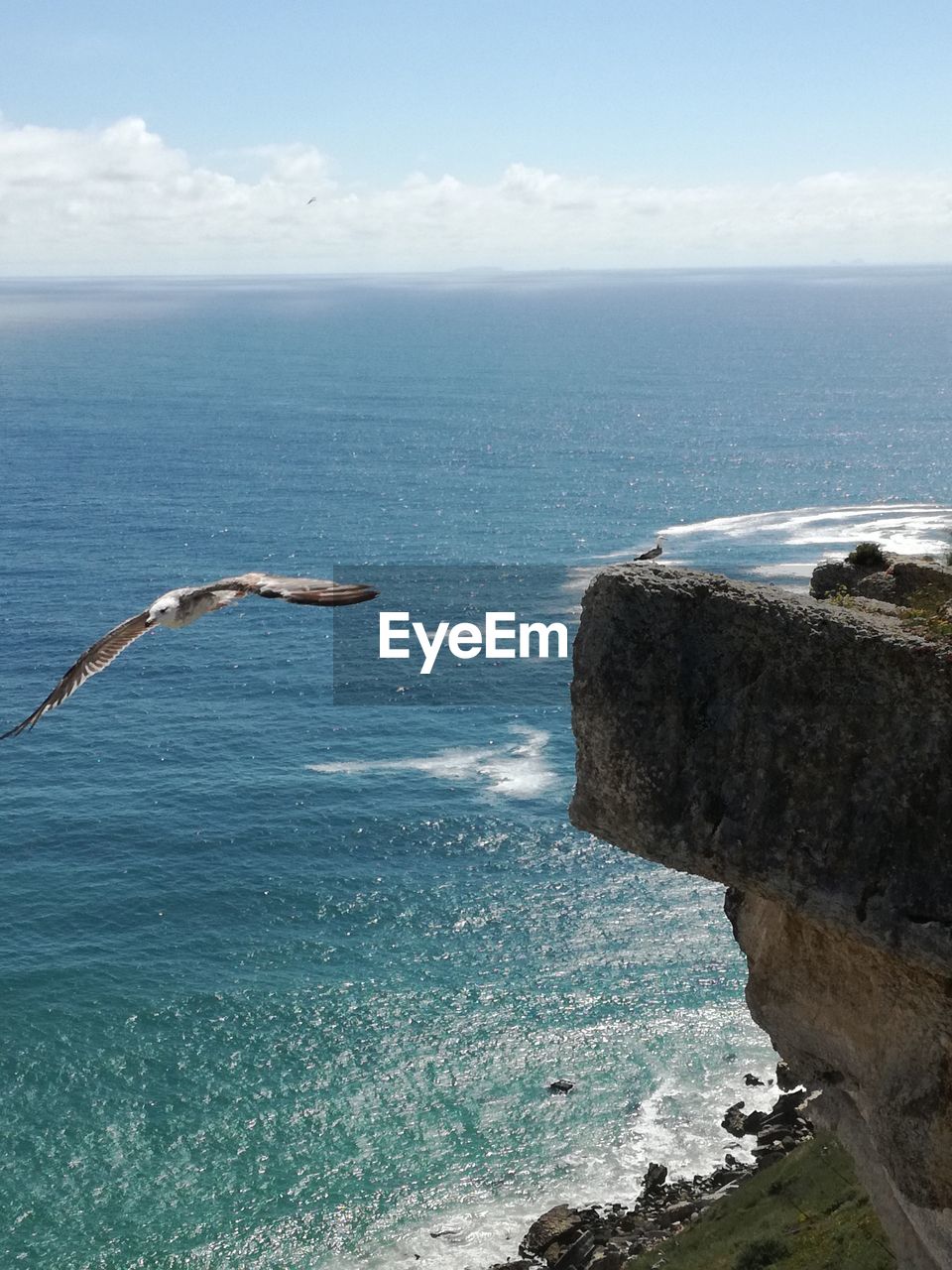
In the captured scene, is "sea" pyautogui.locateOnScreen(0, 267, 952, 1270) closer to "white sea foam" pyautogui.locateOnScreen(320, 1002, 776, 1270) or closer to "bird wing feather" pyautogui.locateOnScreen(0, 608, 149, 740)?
"white sea foam" pyautogui.locateOnScreen(320, 1002, 776, 1270)

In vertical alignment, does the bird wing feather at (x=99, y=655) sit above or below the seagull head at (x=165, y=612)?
below

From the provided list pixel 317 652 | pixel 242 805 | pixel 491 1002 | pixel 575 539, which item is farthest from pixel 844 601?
pixel 575 539

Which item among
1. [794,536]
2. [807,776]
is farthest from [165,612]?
[794,536]

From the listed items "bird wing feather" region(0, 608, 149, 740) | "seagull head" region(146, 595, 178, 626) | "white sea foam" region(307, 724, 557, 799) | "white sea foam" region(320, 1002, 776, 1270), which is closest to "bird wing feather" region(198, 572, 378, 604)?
"seagull head" region(146, 595, 178, 626)

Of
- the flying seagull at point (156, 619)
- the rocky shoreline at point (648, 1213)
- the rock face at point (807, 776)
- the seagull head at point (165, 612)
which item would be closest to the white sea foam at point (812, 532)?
the rocky shoreline at point (648, 1213)

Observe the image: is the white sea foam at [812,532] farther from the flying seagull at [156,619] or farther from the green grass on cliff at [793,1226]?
the flying seagull at [156,619]

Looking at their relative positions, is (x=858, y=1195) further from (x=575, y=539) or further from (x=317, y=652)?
(x=575, y=539)

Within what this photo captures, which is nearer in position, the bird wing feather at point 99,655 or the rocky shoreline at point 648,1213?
the bird wing feather at point 99,655
